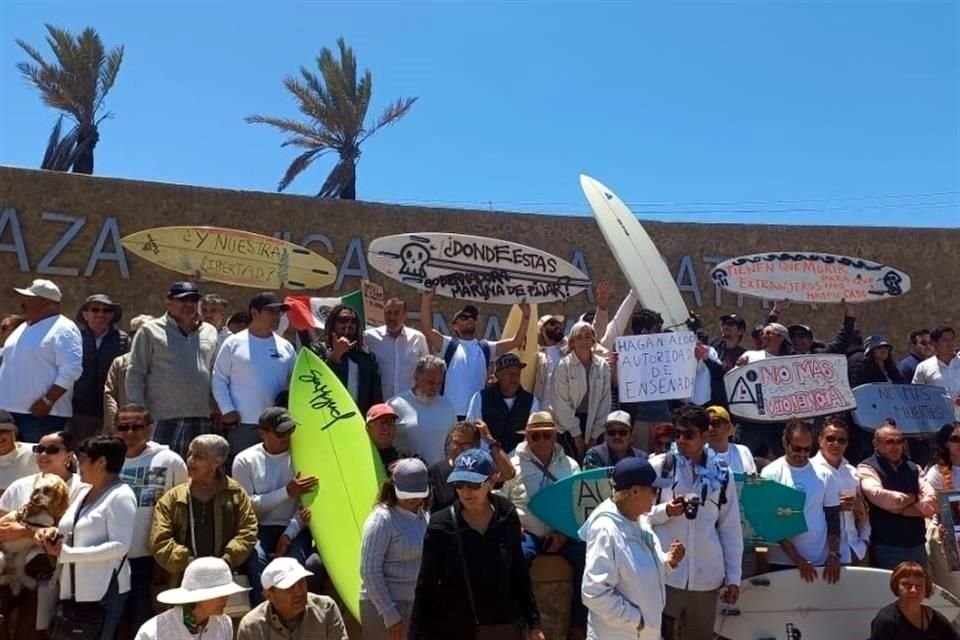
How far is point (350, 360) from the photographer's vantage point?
6.22 meters

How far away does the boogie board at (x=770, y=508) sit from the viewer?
541 cm

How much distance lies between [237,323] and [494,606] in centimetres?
377

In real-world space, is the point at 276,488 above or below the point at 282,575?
above

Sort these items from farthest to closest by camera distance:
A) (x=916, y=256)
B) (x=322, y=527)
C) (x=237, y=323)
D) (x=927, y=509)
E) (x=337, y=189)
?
(x=337, y=189) < (x=916, y=256) < (x=237, y=323) < (x=927, y=509) < (x=322, y=527)

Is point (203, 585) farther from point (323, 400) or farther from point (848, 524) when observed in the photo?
point (848, 524)

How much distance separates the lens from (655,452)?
596 cm

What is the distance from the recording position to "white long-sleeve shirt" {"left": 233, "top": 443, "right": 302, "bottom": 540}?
504 cm

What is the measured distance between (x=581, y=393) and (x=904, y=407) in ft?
10.00

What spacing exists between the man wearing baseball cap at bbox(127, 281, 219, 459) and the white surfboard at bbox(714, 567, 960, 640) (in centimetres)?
336

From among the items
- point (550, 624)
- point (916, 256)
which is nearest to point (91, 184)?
point (550, 624)

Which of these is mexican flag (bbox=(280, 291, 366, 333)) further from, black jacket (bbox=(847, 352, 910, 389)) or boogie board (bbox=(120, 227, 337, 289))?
black jacket (bbox=(847, 352, 910, 389))

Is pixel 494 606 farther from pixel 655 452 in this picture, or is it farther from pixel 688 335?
pixel 688 335

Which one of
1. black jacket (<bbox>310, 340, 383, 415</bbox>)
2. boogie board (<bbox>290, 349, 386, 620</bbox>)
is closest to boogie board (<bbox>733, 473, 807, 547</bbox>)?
boogie board (<bbox>290, 349, 386, 620</bbox>)

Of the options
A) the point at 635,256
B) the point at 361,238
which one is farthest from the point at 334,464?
the point at 361,238
